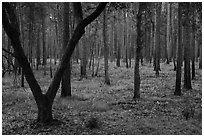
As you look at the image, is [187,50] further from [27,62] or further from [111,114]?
[27,62]

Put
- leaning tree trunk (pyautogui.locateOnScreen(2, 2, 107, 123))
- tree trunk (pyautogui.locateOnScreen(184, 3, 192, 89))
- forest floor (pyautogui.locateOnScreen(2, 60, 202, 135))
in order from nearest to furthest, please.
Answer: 1. leaning tree trunk (pyautogui.locateOnScreen(2, 2, 107, 123))
2. forest floor (pyautogui.locateOnScreen(2, 60, 202, 135))
3. tree trunk (pyautogui.locateOnScreen(184, 3, 192, 89))

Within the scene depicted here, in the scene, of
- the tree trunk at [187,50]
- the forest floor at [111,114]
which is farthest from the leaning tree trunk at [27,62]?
the tree trunk at [187,50]

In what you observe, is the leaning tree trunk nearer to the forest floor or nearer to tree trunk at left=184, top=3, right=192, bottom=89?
the forest floor

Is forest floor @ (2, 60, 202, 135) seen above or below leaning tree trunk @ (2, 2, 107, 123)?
below

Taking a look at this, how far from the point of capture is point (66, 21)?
1198 cm

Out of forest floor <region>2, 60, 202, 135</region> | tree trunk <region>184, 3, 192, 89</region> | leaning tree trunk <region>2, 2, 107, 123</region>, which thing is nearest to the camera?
leaning tree trunk <region>2, 2, 107, 123</region>

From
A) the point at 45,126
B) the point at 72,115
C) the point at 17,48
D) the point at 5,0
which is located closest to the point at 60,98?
the point at 72,115

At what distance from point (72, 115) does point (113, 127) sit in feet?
6.20

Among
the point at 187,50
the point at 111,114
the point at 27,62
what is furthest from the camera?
the point at 187,50

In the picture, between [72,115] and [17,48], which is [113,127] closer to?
[72,115]

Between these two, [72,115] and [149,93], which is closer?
[72,115]

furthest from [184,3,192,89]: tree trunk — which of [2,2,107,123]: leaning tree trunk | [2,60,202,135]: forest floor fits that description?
[2,2,107,123]: leaning tree trunk

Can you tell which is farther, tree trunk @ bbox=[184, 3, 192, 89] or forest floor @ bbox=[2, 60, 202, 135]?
tree trunk @ bbox=[184, 3, 192, 89]

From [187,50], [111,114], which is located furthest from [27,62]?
[187,50]
